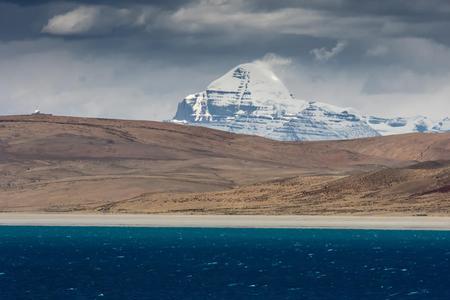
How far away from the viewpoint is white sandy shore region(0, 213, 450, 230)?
509 feet

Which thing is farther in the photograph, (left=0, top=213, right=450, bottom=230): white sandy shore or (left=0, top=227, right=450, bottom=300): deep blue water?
(left=0, top=213, right=450, bottom=230): white sandy shore

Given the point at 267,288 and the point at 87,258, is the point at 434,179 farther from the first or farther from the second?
the point at 267,288

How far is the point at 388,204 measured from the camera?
602ft

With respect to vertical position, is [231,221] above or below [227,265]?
above

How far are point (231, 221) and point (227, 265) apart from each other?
69.8 meters

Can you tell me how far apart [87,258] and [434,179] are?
101 metres

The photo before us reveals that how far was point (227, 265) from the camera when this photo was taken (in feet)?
328

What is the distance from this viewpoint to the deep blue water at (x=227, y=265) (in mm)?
79000

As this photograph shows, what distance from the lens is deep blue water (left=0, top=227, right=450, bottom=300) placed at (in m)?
79.0

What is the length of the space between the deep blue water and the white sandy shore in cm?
412

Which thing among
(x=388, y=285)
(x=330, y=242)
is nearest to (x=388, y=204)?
(x=330, y=242)

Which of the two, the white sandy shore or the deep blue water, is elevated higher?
the white sandy shore

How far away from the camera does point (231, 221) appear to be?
170m

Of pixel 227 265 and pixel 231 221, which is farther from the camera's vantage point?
pixel 231 221
